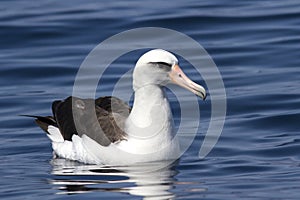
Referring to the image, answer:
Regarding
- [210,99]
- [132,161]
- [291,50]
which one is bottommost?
[132,161]

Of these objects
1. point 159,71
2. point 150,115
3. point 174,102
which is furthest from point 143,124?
point 174,102

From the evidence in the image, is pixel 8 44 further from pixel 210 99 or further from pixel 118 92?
pixel 210 99

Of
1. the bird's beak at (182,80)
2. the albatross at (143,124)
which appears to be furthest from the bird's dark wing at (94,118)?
the bird's beak at (182,80)

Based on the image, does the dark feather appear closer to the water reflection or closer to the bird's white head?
the water reflection

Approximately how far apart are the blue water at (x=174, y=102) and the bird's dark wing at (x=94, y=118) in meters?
0.40

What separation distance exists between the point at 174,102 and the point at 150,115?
3942mm

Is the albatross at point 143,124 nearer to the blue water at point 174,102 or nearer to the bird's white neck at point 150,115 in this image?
the bird's white neck at point 150,115

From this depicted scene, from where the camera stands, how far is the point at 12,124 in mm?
15266

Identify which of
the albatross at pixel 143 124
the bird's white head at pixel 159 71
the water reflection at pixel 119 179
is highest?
the bird's white head at pixel 159 71

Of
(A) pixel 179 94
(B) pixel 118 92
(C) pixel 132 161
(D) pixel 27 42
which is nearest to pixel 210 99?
(A) pixel 179 94

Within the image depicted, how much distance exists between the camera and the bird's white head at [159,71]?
1211 centimetres

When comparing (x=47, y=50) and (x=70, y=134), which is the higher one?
(x=47, y=50)

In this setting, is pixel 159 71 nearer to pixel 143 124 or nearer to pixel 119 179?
pixel 143 124

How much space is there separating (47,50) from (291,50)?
4812 mm
